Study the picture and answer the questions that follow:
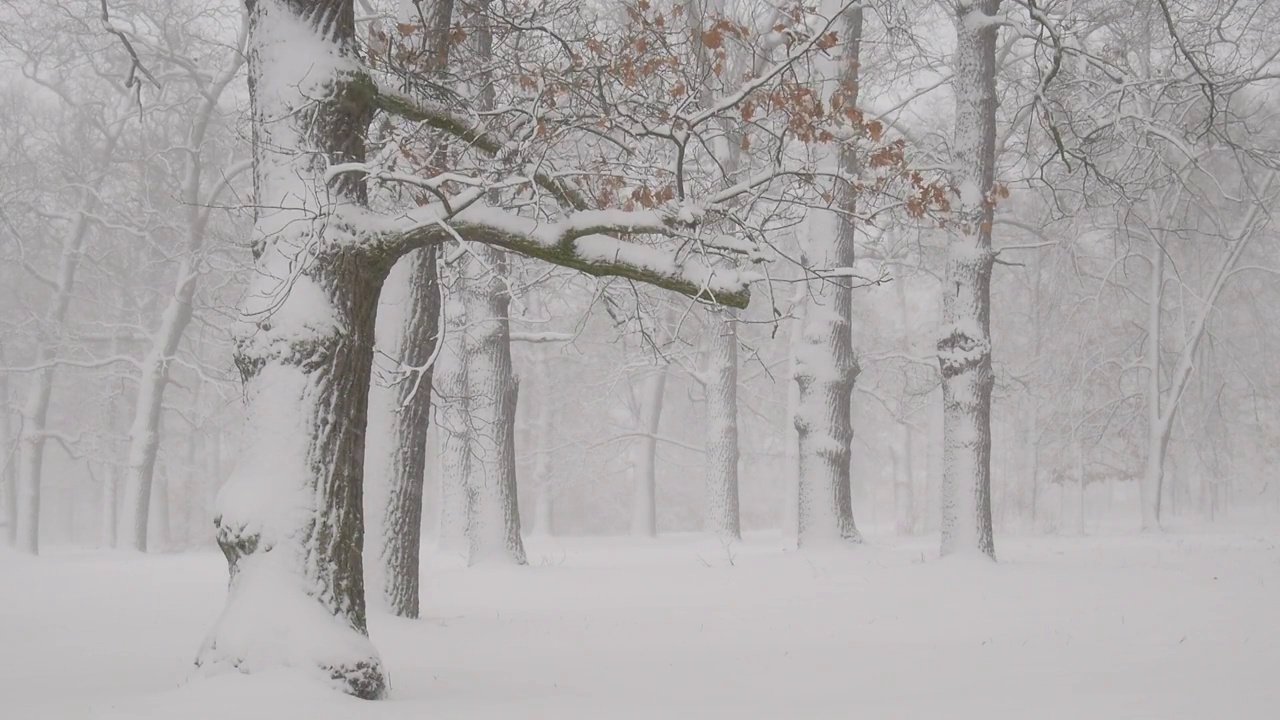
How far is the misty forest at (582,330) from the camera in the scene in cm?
569

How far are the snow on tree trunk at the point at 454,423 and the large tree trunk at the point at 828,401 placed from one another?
4.89 meters

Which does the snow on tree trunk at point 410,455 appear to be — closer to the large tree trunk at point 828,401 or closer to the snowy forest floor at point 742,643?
the snowy forest floor at point 742,643

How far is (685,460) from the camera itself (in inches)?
1687

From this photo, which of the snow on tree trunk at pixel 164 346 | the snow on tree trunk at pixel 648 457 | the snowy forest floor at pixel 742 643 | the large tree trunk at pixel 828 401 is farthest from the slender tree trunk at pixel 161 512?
the large tree trunk at pixel 828 401

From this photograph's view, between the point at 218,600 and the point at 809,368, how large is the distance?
8493mm

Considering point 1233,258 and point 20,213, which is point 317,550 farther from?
point 1233,258

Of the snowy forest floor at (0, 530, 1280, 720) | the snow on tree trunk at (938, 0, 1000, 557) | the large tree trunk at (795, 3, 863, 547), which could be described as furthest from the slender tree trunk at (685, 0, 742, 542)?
the snow on tree trunk at (938, 0, 1000, 557)

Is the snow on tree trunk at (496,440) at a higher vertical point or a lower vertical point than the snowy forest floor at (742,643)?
higher

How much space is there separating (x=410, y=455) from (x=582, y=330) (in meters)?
5.98

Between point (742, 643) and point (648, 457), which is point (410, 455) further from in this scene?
point (648, 457)

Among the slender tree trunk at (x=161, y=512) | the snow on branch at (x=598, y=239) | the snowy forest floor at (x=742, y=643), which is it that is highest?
the snow on branch at (x=598, y=239)

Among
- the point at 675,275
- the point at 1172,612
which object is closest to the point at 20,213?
the point at 675,275

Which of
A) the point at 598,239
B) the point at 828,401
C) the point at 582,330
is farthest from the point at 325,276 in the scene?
the point at 828,401

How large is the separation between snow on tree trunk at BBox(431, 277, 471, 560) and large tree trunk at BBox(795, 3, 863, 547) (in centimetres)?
489
